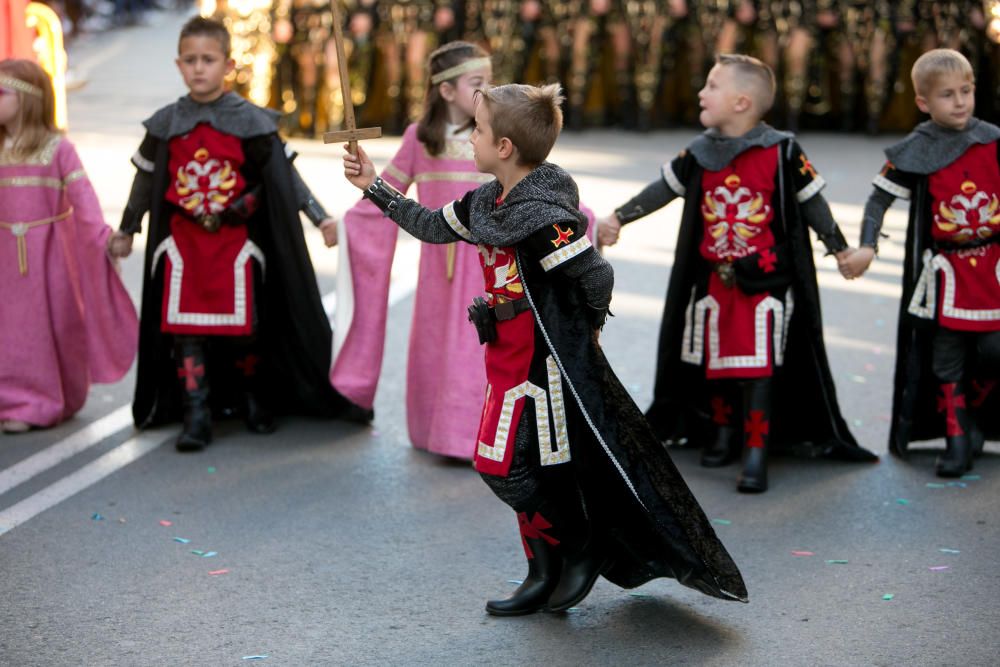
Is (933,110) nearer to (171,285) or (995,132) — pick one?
(995,132)

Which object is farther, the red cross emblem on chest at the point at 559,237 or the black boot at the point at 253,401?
the black boot at the point at 253,401

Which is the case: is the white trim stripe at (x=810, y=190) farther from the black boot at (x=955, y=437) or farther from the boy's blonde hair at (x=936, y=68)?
the black boot at (x=955, y=437)

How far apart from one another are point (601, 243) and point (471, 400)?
2.58 ft

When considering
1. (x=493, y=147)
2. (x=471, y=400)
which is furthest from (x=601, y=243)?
(x=493, y=147)

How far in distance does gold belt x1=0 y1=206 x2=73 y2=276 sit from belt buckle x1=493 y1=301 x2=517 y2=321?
278cm

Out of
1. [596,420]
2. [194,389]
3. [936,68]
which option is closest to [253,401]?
[194,389]

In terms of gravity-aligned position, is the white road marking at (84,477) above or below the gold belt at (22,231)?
below

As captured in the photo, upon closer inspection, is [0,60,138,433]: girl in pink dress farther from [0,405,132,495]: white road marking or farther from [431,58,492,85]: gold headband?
[431,58,492,85]: gold headband

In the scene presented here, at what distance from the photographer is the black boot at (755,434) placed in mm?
5562

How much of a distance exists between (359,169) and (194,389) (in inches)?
82.8

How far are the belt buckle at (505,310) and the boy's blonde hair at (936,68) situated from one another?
211cm

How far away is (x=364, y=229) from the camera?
19.9 feet

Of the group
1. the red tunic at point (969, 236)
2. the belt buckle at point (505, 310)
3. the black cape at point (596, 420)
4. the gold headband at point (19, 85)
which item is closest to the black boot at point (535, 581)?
the black cape at point (596, 420)

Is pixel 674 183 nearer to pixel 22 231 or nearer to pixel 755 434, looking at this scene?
pixel 755 434
